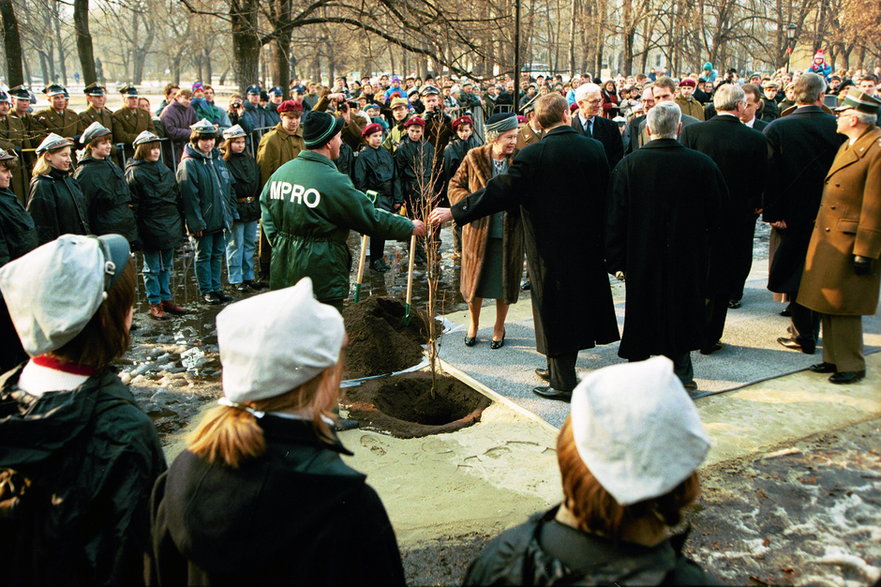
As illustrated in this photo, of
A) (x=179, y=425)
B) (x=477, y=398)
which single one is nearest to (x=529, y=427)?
(x=477, y=398)

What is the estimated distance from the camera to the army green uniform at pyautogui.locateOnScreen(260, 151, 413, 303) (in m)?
4.96

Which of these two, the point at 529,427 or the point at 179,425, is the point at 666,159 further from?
the point at 179,425

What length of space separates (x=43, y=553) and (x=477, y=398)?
12.6 ft

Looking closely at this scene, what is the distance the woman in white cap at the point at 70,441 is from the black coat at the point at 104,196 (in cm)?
555

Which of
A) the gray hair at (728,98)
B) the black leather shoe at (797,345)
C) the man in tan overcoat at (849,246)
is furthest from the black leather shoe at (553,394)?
the gray hair at (728,98)

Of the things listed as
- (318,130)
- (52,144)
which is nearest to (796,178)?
(318,130)

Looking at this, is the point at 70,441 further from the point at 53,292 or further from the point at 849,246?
the point at 849,246

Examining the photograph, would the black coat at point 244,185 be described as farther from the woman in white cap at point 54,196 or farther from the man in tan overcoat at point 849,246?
the man in tan overcoat at point 849,246

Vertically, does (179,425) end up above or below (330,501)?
below

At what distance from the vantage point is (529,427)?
5293mm

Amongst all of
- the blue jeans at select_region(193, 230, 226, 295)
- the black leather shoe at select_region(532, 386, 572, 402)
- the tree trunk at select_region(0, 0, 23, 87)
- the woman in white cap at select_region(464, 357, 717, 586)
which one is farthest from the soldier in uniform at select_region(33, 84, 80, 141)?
the woman in white cap at select_region(464, 357, 717, 586)

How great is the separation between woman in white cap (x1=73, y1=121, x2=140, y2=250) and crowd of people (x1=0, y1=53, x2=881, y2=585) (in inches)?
0.9

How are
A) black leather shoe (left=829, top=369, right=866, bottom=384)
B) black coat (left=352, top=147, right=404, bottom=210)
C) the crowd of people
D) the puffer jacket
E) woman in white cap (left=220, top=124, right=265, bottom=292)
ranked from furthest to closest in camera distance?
1. black coat (left=352, top=147, right=404, bottom=210)
2. woman in white cap (left=220, top=124, right=265, bottom=292)
3. the puffer jacket
4. black leather shoe (left=829, top=369, right=866, bottom=384)
5. the crowd of people

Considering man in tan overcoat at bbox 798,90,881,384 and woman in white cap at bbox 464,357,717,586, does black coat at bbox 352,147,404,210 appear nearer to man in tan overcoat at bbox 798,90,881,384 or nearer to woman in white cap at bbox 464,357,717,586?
man in tan overcoat at bbox 798,90,881,384
